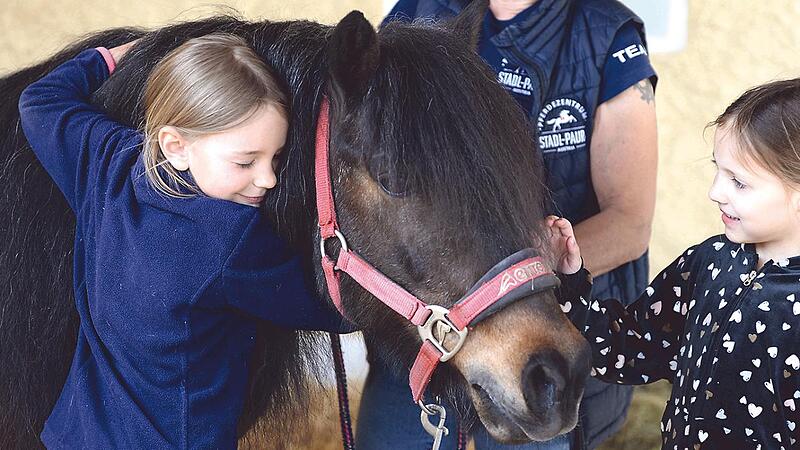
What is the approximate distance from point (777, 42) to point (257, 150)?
8.77ft

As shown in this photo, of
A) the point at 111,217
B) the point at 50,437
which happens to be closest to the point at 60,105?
the point at 111,217

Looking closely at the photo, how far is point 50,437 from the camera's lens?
1.46m

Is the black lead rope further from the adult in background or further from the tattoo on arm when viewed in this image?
the tattoo on arm

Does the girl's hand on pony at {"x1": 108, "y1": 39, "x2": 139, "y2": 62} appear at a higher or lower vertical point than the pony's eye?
higher

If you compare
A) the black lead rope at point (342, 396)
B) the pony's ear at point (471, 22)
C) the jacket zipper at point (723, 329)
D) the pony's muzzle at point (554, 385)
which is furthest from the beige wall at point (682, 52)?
the pony's muzzle at point (554, 385)

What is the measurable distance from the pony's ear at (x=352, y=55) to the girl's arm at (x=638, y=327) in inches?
20.9

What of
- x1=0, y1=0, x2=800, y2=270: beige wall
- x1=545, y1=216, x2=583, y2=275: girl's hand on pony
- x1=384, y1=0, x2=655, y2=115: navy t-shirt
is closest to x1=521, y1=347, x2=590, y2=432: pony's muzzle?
x1=545, y1=216, x2=583, y2=275: girl's hand on pony

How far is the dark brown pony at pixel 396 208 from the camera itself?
1260mm

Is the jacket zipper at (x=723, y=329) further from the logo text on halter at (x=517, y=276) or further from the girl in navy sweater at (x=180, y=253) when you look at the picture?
the girl in navy sweater at (x=180, y=253)

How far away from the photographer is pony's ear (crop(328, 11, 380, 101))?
1.26m

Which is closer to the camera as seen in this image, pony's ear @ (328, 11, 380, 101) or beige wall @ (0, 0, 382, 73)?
pony's ear @ (328, 11, 380, 101)

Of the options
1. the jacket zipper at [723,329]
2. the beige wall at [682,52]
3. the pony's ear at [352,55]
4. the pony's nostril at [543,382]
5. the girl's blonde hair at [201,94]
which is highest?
the pony's ear at [352,55]

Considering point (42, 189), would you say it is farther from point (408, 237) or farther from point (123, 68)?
point (408, 237)

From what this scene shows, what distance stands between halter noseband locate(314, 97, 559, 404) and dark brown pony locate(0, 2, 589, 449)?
0.01 m
